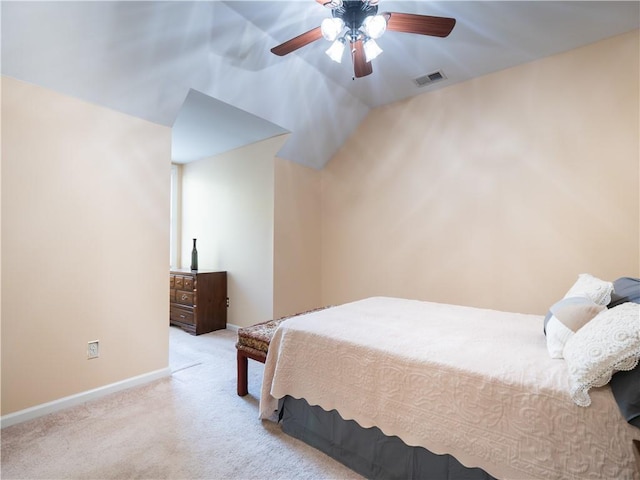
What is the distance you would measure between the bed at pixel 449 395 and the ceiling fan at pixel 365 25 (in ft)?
5.59

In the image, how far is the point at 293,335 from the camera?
1.95 metres

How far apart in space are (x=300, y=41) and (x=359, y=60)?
0.42 metres

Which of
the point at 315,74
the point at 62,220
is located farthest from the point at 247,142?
the point at 62,220

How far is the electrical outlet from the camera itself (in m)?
2.38

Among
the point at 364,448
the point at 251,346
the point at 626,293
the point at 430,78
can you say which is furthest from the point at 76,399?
the point at 430,78

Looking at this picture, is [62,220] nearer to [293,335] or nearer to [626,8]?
[293,335]

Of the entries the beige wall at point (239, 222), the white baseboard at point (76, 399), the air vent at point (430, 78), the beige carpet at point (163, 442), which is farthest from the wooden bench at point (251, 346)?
the air vent at point (430, 78)

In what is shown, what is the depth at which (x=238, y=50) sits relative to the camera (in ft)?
8.43

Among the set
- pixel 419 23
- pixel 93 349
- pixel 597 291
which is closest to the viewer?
pixel 597 291

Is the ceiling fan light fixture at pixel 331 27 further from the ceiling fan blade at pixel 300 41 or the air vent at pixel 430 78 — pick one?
the air vent at pixel 430 78

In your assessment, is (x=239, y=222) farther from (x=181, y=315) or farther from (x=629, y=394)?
(x=629, y=394)

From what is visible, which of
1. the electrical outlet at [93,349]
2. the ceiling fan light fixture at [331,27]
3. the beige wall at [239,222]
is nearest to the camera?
the ceiling fan light fixture at [331,27]

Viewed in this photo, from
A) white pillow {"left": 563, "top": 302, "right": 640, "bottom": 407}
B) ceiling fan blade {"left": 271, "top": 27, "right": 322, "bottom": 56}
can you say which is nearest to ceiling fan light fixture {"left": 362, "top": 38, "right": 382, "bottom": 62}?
ceiling fan blade {"left": 271, "top": 27, "right": 322, "bottom": 56}

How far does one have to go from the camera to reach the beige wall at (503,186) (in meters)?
2.63
